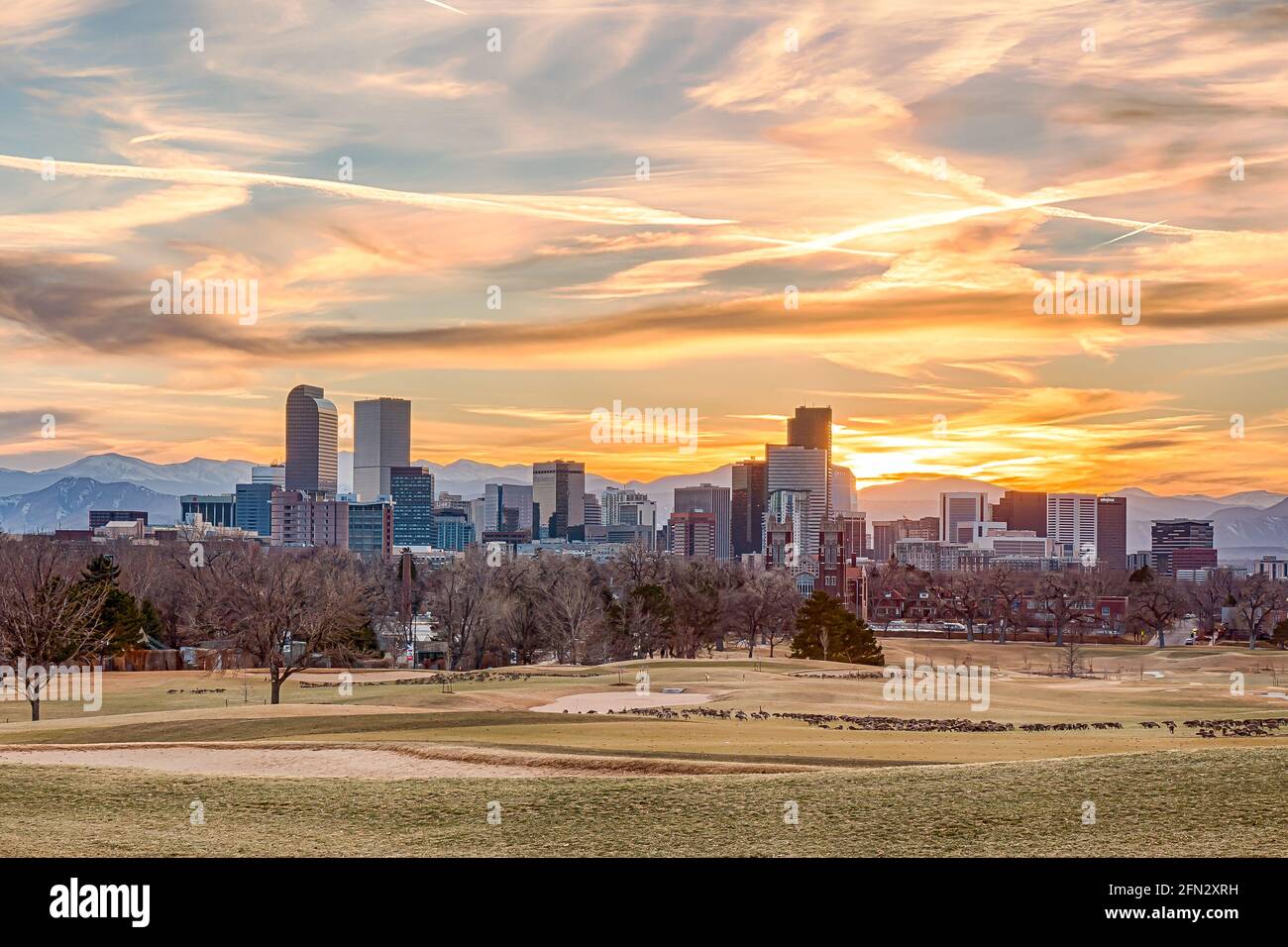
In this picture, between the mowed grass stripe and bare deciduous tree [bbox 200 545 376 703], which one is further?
bare deciduous tree [bbox 200 545 376 703]

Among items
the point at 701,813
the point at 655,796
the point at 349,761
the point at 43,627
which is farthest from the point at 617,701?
the point at 701,813

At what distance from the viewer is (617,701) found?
54.1m

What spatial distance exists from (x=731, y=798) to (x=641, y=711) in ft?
92.9

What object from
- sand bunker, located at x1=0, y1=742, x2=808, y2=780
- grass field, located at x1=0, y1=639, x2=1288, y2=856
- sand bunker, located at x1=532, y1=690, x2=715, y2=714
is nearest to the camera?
grass field, located at x1=0, y1=639, x2=1288, y2=856

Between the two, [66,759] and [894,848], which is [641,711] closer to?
[66,759]

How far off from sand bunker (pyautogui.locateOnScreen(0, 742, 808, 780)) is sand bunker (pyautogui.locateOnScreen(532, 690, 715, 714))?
701 inches

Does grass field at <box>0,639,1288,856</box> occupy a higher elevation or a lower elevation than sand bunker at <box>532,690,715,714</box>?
higher

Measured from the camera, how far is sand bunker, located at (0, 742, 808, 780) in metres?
25.5

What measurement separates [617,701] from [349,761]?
85.8 feet

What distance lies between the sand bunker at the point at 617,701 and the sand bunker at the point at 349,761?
701 inches

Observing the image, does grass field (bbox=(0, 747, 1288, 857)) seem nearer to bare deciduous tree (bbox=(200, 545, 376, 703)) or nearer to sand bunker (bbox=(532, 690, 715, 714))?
sand bunker (bbox=(532, 690, 715, 714))
